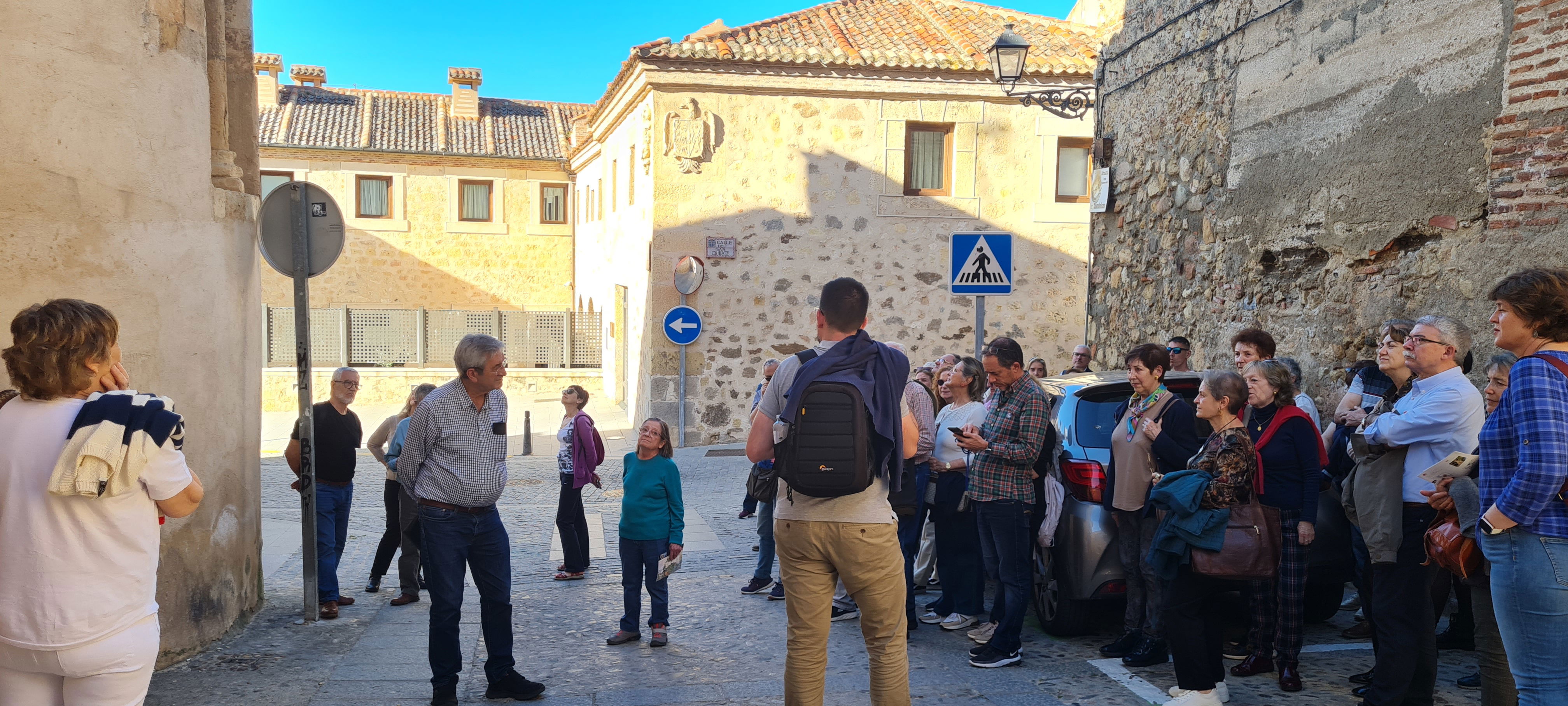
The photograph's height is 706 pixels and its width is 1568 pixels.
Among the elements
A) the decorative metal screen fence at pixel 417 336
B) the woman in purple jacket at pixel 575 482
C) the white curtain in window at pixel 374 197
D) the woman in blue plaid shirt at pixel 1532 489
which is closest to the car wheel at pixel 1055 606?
the woman in blue plaid shirt at pixel 1532 489

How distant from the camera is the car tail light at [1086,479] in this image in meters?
5.87

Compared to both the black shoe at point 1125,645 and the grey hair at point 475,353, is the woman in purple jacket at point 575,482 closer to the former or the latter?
the grey hair at point 475,353

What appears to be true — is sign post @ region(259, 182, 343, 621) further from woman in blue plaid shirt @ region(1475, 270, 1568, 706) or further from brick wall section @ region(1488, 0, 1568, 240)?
brick wall section @ region(1488, 0, 1568, 240)

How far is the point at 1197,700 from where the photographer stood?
4.75 metres

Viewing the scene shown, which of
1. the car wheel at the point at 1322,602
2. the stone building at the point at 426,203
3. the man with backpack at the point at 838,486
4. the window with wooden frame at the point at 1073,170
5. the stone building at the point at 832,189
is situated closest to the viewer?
the man with backpack at the point at 838,486

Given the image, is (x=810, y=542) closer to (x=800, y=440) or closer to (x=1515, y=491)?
(x=800, y=440)

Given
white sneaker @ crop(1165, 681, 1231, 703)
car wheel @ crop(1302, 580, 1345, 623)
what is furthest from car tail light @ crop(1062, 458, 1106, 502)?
car wheel @ crop(1302, 580, 1345, 623)

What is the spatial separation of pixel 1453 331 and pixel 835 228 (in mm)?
13502

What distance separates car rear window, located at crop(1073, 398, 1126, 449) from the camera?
6.05 metres

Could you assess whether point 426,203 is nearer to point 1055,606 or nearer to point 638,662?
point 638,662

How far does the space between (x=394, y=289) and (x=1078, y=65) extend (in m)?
21.1

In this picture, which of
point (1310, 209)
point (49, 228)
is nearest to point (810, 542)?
point (49, 228)

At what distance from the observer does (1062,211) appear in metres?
18.4

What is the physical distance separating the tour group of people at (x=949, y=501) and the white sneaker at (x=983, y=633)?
0.11 metres
